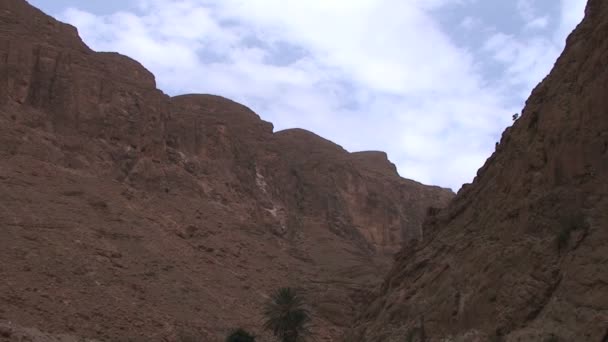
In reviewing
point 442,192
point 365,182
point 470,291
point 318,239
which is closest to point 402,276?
point 470,291

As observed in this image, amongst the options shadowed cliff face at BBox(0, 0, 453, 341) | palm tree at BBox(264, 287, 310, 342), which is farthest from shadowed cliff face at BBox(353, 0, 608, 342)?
shadowed cliff face at BBox(0, 0, 453, 341)

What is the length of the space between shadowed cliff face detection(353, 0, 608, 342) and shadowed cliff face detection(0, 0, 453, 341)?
14.6 meters

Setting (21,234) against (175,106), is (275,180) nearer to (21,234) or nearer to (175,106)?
(175,106)

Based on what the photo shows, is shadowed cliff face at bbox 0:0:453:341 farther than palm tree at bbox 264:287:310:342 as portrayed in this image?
Yes

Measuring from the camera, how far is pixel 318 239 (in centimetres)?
6762

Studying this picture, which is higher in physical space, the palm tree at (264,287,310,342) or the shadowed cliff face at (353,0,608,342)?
the shadowed cliff face at (353,0,608,342)

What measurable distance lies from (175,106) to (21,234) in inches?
1147

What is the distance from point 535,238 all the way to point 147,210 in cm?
3305

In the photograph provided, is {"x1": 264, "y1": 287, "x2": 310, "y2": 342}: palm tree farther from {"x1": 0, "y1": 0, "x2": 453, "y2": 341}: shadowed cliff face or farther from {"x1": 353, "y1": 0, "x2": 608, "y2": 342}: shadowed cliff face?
{"x1": 353, "y1": 0, "x2": 608, "y2": 342}: shadowed cliff face

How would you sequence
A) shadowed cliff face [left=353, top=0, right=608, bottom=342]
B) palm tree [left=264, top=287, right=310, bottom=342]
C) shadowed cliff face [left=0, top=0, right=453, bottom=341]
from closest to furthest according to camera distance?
1. shadowed cliff face [left=353, top=0, right=608, bottom=342]
2. palm tree [left=264, top=287, right=310, bottom=342]
3. shadowed cliff face [left=0, top=0, right=453, bottom=341]

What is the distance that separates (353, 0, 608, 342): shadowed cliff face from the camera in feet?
65.2

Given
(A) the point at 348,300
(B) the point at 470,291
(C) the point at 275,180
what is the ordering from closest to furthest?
(B) the point at 470,291, (A) the point at 348,300, (C) the point at 275,180

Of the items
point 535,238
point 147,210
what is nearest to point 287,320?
point 147,210

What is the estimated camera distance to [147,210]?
52062 mm
